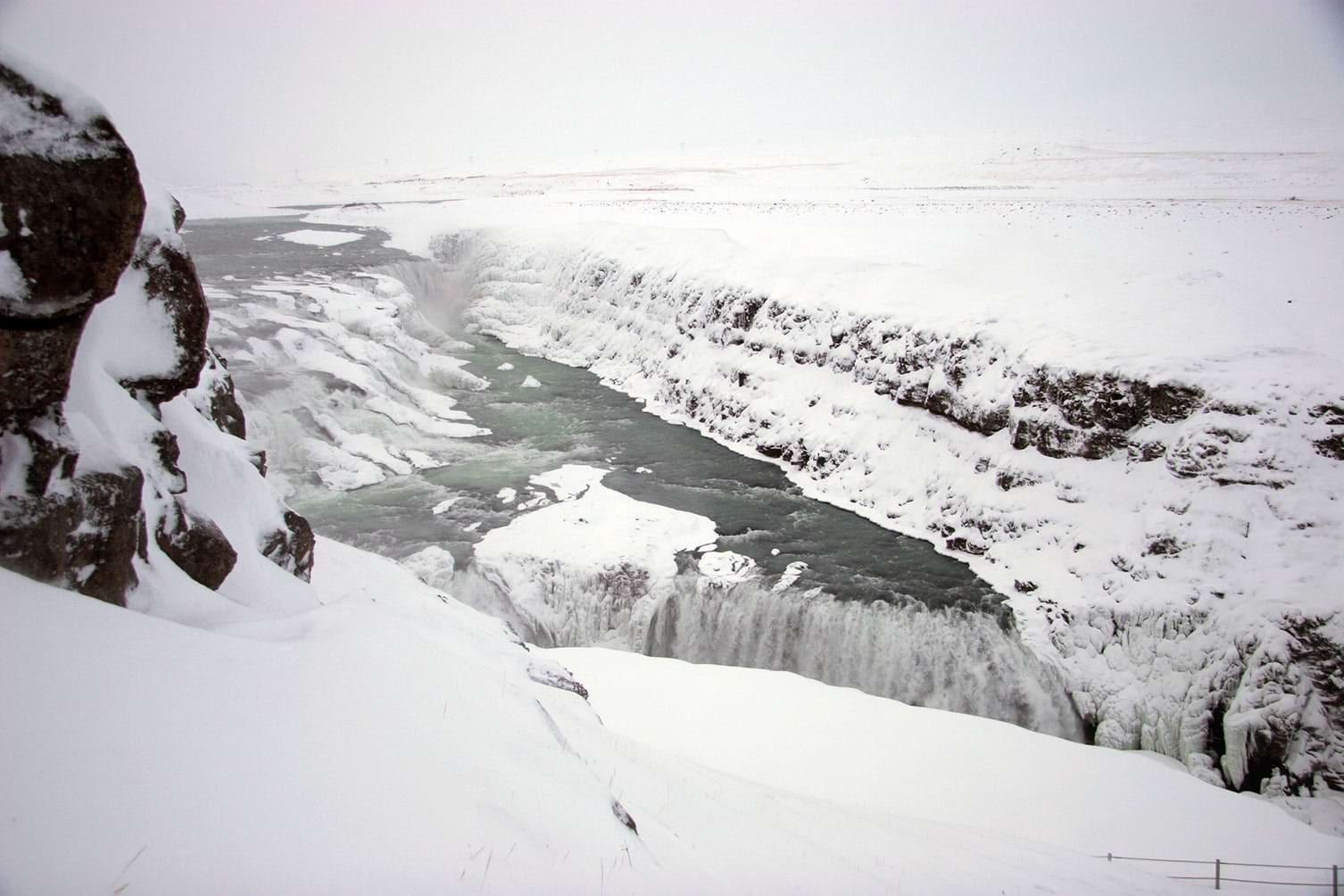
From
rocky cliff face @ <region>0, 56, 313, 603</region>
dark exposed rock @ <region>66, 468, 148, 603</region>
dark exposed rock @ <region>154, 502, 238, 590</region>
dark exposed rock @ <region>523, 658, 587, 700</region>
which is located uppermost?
rocky cliff face @ <region>0, 56, 313, 603</region>

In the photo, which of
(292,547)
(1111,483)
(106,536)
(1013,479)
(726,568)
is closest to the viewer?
(106,536)

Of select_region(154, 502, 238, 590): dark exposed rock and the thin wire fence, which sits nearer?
select_region(154, 502, 238, 590): dark exposed rock

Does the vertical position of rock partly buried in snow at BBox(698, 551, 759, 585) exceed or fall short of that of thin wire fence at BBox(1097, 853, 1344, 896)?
it exceeds it

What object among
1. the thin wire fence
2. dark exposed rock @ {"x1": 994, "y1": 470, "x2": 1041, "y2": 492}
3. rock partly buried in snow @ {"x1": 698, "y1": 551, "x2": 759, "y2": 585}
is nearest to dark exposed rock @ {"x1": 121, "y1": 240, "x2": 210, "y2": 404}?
rock partly buried in snow @ {"x1": 698, "y1": 551, "x2": 759, "y2": 585}

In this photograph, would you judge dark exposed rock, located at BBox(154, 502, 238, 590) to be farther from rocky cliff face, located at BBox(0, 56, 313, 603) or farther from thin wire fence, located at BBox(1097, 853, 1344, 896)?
thin wire fence, located at BBox(1097, 853, 1344, 896)

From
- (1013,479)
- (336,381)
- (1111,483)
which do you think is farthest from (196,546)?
(336,381)

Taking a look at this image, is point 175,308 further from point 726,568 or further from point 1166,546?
point 1166,546
